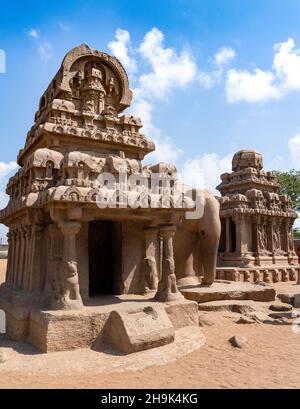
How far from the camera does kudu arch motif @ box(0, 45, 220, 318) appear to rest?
6906 mm

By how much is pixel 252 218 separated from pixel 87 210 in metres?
14.4

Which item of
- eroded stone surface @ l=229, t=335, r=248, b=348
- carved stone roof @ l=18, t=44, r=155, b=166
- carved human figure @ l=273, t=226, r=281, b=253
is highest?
carved stone roof @ l=18, t=44, r=155, b=166

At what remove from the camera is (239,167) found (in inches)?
862

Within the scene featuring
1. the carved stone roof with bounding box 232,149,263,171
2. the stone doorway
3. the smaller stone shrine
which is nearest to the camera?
the stone doorway

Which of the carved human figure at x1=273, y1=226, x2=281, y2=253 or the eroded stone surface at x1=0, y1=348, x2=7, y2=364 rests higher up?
the carved human figure at x1=273, y1=226, x2=281, y2=253

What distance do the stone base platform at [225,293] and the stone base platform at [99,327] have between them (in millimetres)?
2749

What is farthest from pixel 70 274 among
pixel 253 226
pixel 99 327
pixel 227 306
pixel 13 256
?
pixel 253 226

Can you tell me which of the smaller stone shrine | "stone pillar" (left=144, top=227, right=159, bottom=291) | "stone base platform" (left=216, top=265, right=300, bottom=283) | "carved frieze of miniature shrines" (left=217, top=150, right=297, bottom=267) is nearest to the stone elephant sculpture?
"stone pillar" (left=144, top=227, right=159, bottom=291)

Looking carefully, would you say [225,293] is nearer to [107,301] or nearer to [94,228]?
[107,301]

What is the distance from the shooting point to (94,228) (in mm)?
10195

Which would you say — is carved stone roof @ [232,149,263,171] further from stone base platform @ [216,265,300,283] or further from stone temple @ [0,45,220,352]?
stone temple @ [0,45,220,352]

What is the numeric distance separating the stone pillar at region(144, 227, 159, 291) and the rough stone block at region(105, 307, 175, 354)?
73.9 inches

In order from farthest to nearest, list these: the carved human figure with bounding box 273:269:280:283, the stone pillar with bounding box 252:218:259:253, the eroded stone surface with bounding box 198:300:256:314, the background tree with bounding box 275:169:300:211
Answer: the background tree with bounding box 275:169:300:211 → the stone pillar with bounding box 252:218:259:253 → the carved human figure with bounding box 273:269:280:283 → the eroded stone surface with bounding box 198:300:256:314

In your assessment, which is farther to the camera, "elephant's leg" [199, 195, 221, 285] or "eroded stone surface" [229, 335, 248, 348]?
"elephant's leg" [199, 195, 221, 285]
